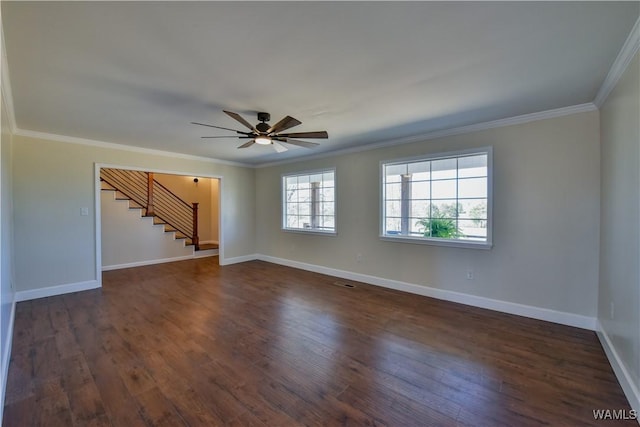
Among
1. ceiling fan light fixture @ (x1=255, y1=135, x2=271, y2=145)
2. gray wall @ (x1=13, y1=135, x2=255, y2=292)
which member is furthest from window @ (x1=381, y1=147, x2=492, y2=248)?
gray wall @ (x1=13, y1=135, x2=255, y2=292)

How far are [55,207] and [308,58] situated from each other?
15.5ft

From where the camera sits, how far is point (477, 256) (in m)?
3.73

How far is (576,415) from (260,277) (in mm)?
4512

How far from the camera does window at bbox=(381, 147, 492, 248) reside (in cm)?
375

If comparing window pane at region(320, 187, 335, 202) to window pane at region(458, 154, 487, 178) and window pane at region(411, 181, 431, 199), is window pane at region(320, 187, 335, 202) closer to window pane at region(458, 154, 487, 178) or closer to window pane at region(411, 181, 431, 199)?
window pane at region(411, 181, 431, 199)

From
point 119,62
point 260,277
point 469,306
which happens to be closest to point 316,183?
point 260,277

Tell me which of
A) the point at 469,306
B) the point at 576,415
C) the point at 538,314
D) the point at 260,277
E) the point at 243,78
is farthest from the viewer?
the point at 260,277

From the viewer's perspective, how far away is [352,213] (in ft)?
16.9

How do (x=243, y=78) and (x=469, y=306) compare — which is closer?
(x=243, y=78)

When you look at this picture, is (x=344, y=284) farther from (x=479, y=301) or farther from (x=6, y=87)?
(x=6, y=87)

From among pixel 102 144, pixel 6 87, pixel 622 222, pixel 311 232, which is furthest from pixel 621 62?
pixel 102 144

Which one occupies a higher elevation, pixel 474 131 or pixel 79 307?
pixel 474 131

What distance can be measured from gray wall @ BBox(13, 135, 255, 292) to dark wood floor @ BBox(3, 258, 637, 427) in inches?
23.8

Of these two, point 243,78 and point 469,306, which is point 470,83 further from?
point 469,306
